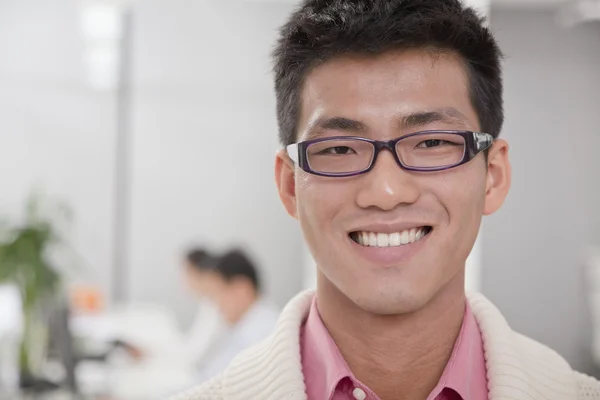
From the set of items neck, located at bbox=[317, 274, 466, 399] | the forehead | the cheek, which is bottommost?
neck, located at bbox=[317, 274, 466, 399]

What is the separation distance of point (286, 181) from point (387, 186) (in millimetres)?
201

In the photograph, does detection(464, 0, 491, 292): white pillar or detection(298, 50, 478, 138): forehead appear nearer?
detection(298, 50, 478, 138): forehead

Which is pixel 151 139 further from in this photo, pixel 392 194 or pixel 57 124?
pixel 392 194

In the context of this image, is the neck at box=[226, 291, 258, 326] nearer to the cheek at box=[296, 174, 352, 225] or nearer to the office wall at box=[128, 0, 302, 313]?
the office wall at box=[128, 0, 302, 313]

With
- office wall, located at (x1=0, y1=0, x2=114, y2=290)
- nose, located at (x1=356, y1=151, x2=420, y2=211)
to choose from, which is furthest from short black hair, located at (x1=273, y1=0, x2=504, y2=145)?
office wall, located at (x1=0, y1=0, x2=114, y2=290)

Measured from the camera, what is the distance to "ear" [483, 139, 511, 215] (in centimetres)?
103

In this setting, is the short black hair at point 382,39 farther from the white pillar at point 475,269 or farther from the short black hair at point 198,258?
the short black hair at point 198,258

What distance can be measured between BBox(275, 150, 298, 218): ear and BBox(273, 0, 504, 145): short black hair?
3 cm

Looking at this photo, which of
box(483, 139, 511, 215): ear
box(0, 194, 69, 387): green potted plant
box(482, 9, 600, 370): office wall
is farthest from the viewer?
box(0, 194, 69, 387): green potted plant

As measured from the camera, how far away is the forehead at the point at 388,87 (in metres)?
0.94

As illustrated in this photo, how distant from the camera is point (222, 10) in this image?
19.7 feet

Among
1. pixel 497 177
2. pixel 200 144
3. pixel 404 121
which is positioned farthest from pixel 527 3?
pixel 200 144

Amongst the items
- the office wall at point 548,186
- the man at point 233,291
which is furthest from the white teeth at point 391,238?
the man at point 233,291

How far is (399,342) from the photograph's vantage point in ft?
3.32
